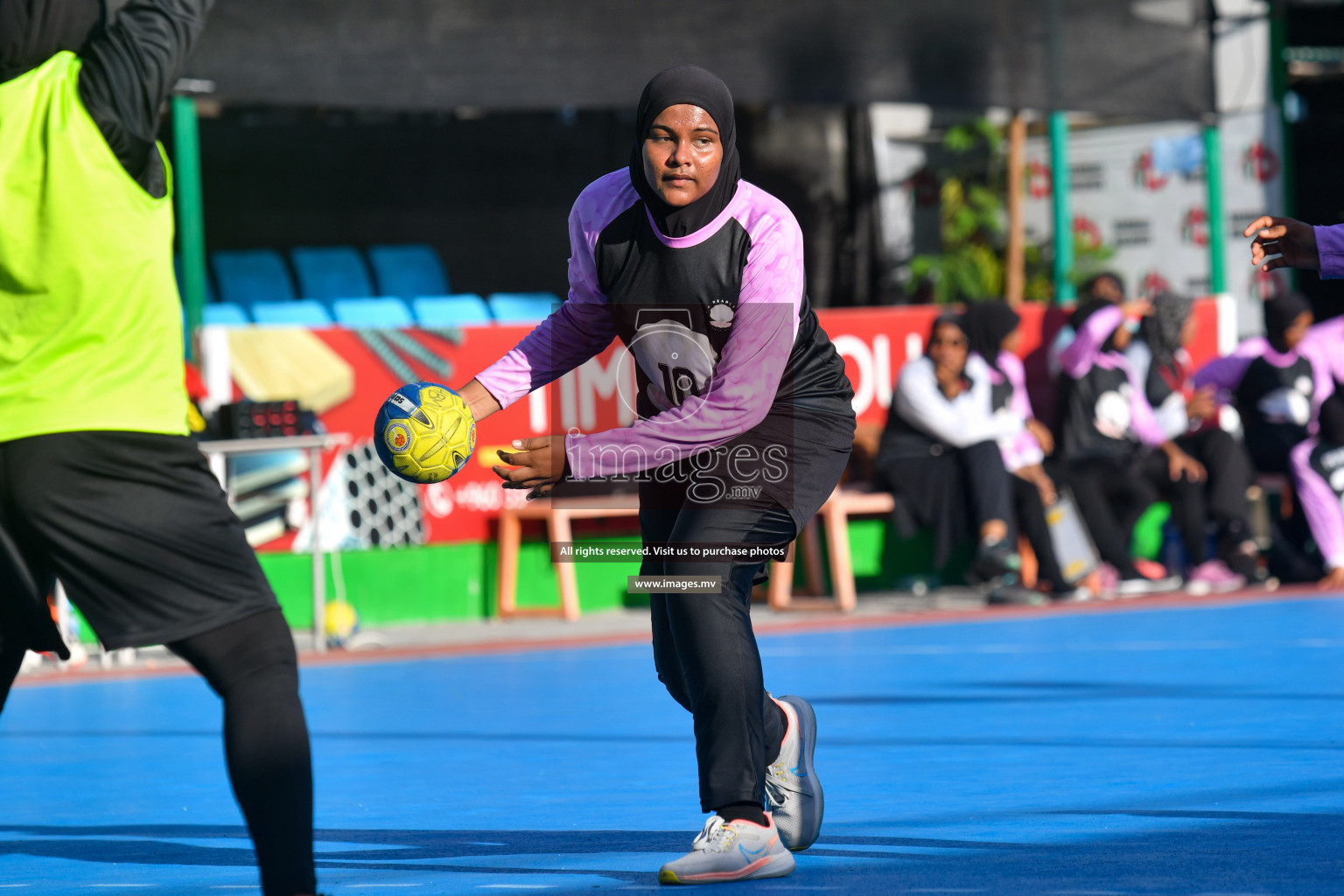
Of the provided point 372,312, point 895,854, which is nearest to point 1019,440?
point 372,312

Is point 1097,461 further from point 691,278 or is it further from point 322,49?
point 691,278

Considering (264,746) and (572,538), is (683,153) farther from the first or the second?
(572,538)

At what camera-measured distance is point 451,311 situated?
14.3m

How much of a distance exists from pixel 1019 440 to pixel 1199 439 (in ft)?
4.73

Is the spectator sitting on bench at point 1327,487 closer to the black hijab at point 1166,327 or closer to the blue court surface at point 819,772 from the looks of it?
the black hijab at point 1166,327

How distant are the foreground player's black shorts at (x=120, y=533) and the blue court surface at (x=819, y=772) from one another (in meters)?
1.05

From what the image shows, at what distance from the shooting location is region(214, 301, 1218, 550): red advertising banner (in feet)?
37.6

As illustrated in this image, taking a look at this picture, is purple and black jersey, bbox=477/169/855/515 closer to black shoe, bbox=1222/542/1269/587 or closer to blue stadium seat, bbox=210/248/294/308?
black shoe, bbox=1222/542/1269/587

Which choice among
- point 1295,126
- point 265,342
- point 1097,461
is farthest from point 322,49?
point 1295,126

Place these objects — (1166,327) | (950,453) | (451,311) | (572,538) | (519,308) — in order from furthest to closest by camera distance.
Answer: (519,308), (451,311), (1166,327), (572,538), (950,453)

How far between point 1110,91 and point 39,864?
37.2ft

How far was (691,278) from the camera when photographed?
4188mm

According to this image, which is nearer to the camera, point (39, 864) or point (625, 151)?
point (39, 864)

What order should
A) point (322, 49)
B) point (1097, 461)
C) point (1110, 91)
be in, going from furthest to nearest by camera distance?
point (1110, 91) → point (1097, 461) → point (322, 49)
